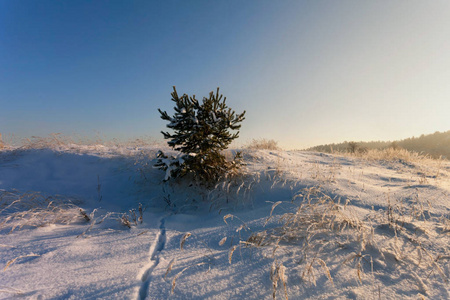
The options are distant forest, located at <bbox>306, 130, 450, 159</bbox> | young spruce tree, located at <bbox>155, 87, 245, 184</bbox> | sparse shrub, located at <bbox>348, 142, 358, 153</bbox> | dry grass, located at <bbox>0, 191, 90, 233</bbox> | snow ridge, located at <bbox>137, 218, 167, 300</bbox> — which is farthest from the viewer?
distant forest, located at <bbox>306, 130, 450, 159</bbox>

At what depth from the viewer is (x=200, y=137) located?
378 cm

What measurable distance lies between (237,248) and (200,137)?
237 centimetres

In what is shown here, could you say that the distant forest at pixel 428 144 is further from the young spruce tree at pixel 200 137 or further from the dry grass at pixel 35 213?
the dry grass at pixel 35 213

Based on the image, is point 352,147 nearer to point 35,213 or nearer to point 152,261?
point 152,261

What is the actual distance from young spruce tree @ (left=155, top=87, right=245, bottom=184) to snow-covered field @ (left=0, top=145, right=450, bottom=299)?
1.44 ft

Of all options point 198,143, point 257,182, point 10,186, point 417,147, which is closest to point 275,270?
point 257,182

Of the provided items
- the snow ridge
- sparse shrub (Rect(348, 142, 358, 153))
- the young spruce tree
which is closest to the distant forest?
sparse shrub (Rect(348, 142, 358, 153))

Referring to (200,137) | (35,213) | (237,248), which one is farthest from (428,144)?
(35,213)

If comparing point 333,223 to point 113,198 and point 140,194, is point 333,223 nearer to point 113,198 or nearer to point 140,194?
point 140,194

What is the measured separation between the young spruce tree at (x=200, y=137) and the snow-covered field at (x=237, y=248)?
0.44m

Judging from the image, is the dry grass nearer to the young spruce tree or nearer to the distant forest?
the young spruce tree

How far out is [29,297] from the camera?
1.17 meters

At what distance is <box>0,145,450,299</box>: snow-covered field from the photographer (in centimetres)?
127

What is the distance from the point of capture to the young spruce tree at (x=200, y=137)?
374 cm
